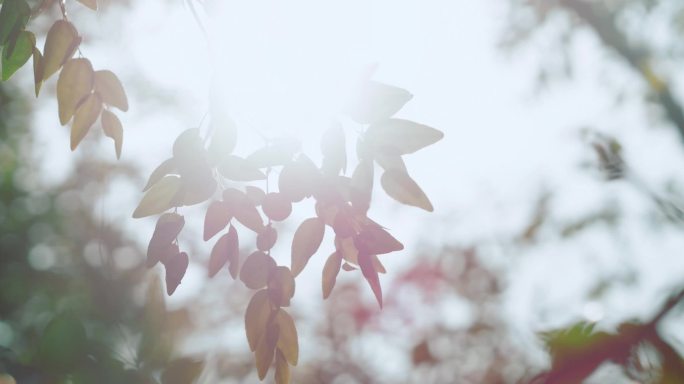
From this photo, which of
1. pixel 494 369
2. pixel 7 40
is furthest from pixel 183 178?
pixel 494 369

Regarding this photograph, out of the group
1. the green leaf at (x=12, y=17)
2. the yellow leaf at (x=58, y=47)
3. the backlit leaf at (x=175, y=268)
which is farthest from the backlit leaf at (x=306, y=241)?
the green leaf at (x=12, y=17)

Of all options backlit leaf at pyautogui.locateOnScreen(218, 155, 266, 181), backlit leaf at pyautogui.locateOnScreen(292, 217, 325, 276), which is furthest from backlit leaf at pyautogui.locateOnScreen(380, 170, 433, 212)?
backlit leaf at pyautogui.locateOnScreen(218, 155, 266, 181)

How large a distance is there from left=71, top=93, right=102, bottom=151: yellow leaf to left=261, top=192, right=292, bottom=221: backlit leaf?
535 millimetres

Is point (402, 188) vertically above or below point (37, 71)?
above

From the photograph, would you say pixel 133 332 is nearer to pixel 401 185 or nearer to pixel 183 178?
pixel 183 178

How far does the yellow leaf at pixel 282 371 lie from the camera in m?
1.25

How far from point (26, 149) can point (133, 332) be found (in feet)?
52.0

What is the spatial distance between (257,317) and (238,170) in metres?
0.33

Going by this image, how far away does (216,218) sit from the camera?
134cm

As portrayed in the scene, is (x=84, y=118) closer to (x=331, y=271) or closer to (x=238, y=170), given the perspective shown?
(x=238, y=170)

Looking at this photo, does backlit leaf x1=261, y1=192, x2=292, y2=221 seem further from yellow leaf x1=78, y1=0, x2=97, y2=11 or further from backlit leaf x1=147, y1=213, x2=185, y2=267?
yellow leaf x1=78, y1=0, x2=97, y2=11

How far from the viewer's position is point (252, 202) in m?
1.37

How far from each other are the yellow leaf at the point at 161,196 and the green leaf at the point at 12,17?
19.4 inches

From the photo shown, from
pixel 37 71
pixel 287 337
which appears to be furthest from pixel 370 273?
pixel 37 71
